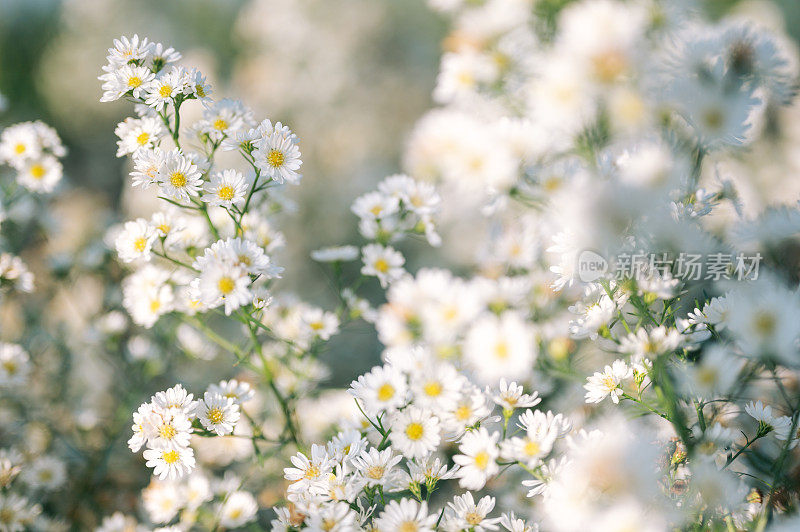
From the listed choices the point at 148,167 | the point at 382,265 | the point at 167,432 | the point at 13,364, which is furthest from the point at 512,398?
the point at 13,364

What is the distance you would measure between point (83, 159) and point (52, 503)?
8.97 feet

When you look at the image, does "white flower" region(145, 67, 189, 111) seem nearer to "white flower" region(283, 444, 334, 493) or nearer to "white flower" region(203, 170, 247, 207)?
"white flower" region(203, 170, 247, 207)

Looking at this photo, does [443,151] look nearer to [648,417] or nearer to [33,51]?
[648,417]

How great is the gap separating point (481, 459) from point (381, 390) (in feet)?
0.48

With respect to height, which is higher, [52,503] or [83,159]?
[83,159]

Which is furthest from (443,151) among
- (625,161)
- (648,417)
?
(648,417)

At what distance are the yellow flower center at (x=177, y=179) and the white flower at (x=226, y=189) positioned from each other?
0.09 ft

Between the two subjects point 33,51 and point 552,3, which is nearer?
point 552,3

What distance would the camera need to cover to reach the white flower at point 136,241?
0.77 meters

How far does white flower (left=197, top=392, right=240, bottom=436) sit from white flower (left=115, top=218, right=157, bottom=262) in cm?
22

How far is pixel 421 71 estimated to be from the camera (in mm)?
3031

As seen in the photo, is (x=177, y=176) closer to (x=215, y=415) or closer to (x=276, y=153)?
(x=276, y=153)

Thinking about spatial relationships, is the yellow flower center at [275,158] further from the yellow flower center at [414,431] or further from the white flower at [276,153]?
the yellow flower center at [414,431]

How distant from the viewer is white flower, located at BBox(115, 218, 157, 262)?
2.53 feet
